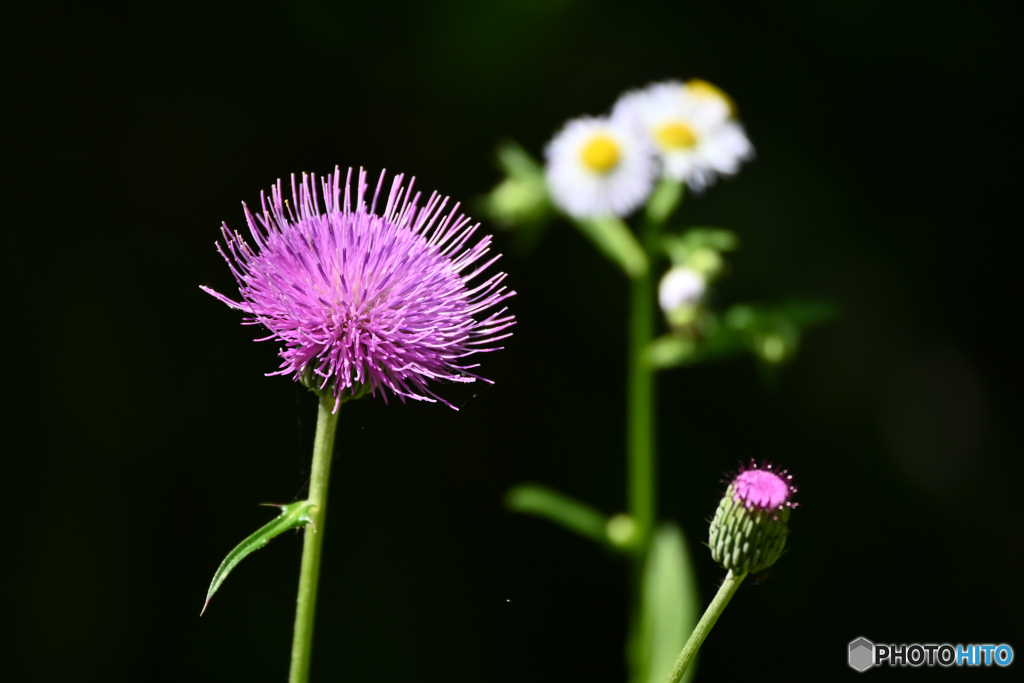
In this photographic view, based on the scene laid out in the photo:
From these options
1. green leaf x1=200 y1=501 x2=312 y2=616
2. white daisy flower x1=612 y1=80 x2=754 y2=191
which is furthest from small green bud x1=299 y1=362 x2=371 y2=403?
white daisy flower x1=612 y1=80 x2=754 y2=191

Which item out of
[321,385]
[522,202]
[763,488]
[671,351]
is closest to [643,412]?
[671,351]

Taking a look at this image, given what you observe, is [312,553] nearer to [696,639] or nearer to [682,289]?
[696,639]

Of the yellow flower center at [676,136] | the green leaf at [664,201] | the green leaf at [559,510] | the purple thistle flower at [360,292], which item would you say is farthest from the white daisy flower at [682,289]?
the purple thistle flower at [360,292]

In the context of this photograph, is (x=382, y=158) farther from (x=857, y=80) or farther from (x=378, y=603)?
(x=857, y=80)

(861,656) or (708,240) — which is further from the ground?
(708,240)

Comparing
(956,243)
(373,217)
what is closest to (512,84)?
(956,243)

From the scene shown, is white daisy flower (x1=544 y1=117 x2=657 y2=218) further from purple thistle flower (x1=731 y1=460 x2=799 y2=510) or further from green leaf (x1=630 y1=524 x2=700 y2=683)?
purple thistle flower (x1=731 y1=460 x2=799 y2=510)
